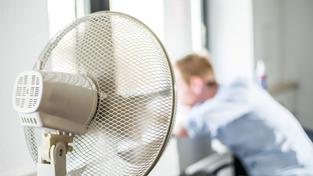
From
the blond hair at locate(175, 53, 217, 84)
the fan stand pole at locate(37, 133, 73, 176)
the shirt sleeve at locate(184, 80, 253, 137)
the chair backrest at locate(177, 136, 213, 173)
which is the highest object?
the fan stand pole at locate(37, 133, 73, 176)

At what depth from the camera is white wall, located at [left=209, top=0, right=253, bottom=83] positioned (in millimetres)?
1696

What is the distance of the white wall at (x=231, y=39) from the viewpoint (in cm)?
170

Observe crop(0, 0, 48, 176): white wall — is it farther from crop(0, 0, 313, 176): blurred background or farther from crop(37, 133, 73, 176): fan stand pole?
crop(37, 133, 73, 176): fan stand pole

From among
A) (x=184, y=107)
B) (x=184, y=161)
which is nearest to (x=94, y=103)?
(x=184, y=161)

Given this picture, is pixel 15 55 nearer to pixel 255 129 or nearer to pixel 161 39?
pixel 161 39

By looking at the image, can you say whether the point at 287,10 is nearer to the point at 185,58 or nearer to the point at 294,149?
the point at 294,149

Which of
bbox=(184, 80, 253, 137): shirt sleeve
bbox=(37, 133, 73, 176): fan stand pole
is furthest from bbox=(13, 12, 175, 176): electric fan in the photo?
Answer: bbox=(184, 80, 253, 137): shirt sleeve

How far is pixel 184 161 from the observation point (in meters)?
1.83

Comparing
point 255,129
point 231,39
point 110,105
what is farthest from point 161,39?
point 231,39

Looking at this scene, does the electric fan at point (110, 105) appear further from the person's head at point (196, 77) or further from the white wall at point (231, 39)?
the person's head at point (196, 77)

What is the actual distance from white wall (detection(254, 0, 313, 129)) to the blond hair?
772 mm

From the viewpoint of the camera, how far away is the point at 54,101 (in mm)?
736

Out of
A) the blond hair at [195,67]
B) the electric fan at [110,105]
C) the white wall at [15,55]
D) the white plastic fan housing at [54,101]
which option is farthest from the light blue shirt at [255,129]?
the white wall at [15,55]

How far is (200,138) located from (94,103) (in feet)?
3.92
